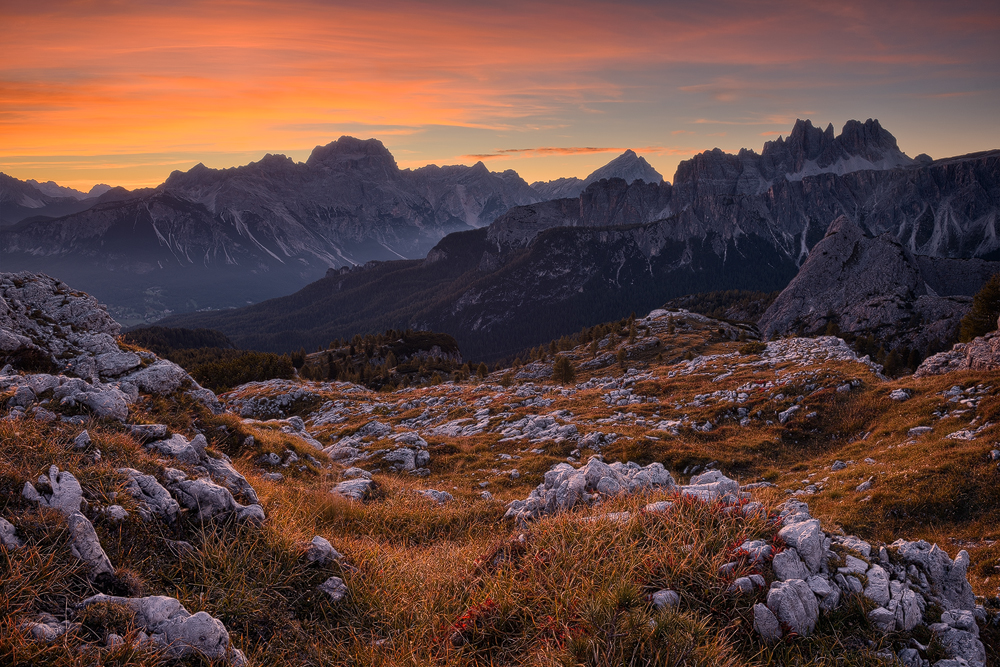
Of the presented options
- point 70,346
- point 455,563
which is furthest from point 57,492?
point 70,346

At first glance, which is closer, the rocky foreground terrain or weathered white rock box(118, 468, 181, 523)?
the rocky foreground terrain

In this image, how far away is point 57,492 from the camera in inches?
255

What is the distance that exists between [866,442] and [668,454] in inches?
328

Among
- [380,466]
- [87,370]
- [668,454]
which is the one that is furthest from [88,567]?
[668,454]

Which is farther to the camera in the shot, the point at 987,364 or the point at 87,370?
the point at 987,364

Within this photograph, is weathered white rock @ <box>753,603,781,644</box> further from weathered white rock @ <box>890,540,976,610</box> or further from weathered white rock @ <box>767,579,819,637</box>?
weathered white rock @ <box>890,540,976,610</box>

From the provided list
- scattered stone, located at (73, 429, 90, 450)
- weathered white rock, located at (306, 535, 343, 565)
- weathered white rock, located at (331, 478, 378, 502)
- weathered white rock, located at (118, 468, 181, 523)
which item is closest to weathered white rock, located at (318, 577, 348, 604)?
weathered white rock, located at (306, 535, 343, 565)

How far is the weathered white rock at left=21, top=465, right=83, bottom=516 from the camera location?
20.6ft

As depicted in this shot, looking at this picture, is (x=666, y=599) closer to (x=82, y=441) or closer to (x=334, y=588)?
(x=334, y=588)

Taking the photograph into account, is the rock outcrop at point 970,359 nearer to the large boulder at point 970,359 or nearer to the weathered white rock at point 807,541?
the large boulder at point 970,359

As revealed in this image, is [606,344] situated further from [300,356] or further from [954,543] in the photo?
[954,543]

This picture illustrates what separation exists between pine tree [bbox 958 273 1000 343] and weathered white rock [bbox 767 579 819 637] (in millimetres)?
72655

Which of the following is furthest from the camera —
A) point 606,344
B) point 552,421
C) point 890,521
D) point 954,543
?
point 606,344

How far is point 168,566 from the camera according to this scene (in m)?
6.55
